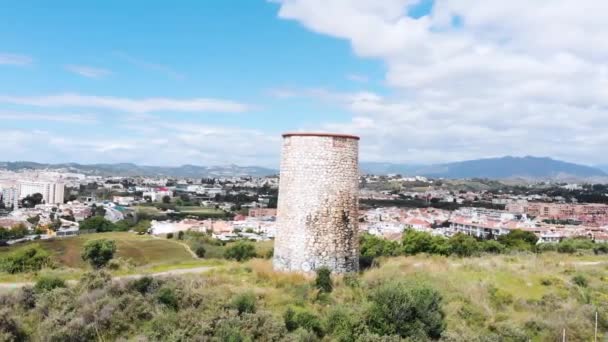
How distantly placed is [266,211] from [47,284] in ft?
289

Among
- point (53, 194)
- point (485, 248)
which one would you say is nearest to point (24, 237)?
point (485, 248)

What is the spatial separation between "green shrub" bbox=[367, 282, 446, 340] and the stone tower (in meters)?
1.99

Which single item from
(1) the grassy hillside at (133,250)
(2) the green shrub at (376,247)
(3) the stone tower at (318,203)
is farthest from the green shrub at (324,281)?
(1) the grassy hillside at (133,250)

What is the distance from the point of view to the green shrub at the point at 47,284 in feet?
33.4

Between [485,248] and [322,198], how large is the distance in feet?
59.3

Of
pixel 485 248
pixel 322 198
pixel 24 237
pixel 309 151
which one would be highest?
pixel 309 151

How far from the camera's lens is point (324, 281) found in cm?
1087

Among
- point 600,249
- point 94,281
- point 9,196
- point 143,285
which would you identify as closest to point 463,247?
point 600,249

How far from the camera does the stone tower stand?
11.3 m

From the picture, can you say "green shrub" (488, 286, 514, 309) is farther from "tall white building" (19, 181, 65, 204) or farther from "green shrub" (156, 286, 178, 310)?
"tall white building" (19, 181, 65, 204)

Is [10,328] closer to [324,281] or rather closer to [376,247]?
[324,281]

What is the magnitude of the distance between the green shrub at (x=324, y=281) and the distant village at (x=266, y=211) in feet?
108

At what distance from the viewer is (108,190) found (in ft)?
492

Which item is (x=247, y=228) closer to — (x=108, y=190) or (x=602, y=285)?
(x=602, y=285)
